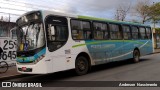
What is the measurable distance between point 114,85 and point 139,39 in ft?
32.7

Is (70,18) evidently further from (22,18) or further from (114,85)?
(114,85)

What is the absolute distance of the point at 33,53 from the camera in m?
10.5

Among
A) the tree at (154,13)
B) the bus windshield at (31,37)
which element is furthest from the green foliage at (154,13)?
the bus windshield at (31,37)

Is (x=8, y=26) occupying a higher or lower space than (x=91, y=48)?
higher

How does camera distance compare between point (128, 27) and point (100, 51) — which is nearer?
point (100, 51)

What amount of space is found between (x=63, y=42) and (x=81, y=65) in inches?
68.7

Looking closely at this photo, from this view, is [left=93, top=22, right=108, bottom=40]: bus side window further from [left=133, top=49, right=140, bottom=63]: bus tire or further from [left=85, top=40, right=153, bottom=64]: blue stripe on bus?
[left=133, top=49, right=140, bottom=63]: bus tire

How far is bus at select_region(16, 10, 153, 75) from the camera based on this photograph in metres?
10.6

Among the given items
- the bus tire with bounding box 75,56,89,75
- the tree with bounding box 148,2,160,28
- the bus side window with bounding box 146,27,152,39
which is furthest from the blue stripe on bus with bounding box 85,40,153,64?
the tree with bounding box 148,2,160,28

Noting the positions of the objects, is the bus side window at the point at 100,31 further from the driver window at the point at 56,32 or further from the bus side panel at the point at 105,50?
the driver window at the point at 56,32

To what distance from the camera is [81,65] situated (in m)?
12.5

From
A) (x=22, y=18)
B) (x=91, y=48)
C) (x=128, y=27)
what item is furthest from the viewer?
(x=128, y=27)

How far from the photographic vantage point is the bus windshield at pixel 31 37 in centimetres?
1053

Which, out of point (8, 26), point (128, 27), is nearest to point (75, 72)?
point (128, 27)
